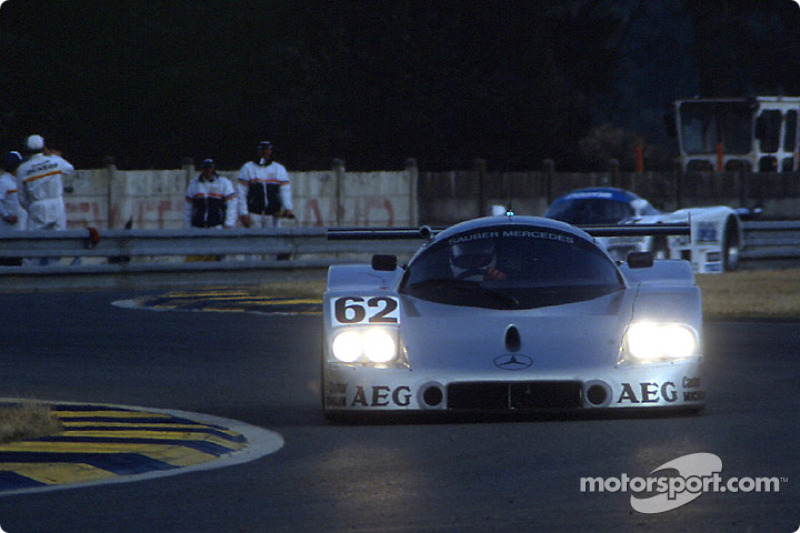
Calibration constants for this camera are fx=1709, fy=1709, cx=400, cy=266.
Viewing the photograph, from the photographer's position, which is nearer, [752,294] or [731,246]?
[752,294]

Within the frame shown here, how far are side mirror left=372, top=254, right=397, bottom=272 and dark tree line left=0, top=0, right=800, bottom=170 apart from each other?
27763 mm

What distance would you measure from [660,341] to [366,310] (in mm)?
1515

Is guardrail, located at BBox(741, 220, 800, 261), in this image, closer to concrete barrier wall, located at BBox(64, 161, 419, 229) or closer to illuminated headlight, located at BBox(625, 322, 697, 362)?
concrete barrier wall, located at BBox(64, 161, 419, 229)

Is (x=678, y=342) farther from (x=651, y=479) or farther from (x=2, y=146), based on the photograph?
(x=2, y=146)

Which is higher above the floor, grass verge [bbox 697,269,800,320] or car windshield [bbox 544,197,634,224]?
car windshield [bbox 544,197,634,224]

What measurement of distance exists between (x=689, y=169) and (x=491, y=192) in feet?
26.1

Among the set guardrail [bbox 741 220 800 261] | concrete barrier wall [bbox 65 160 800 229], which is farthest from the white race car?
concrete barrier wall [bbox 65 160 800 229]

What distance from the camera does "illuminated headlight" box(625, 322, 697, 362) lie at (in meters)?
8.53

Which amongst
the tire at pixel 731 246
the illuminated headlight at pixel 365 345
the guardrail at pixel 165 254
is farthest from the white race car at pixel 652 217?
the illuminated headlight at pixel 365 345

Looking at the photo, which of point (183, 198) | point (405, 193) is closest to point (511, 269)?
point (183, 198)

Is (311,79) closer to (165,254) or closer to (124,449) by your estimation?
(165,254)

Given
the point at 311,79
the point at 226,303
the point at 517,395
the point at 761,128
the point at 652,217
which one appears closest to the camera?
the point at 517,395

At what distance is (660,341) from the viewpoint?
859cm

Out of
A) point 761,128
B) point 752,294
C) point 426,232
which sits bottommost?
point 752,294
